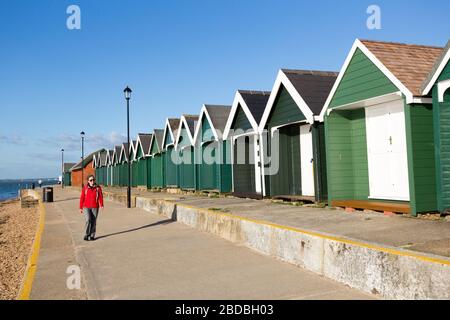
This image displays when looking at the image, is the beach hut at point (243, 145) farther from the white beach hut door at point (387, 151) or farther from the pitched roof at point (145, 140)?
the pitched roof at point (145, 140)

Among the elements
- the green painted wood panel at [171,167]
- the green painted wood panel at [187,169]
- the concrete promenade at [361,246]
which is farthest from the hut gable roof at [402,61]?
the green painted wood panel at [171,167]

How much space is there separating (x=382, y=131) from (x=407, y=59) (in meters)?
1.86

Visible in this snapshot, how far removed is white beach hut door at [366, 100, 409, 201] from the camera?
32.2 feet

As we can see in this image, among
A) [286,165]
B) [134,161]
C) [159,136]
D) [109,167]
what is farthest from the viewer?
[109,167]

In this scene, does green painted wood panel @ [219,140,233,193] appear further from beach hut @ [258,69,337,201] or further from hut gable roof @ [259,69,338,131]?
hut gable roof @ [259,69,338,131]

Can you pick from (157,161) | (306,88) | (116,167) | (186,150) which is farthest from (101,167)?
(306,88)

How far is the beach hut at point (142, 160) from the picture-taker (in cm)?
3219

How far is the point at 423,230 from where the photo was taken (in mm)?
6719

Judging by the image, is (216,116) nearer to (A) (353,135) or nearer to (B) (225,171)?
(B) (225,171)

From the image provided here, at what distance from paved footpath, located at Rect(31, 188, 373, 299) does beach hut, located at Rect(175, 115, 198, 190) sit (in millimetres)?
12139

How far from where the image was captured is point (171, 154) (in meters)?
26.3

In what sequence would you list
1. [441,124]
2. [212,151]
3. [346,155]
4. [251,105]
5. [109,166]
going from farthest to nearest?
[109,166] → [212,151] → [251,105] → [346,155] → [441,124]

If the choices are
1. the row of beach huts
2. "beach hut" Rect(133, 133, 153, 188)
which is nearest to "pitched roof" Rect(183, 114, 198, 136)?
the row of beach huts
